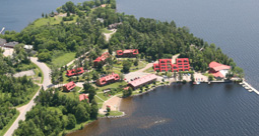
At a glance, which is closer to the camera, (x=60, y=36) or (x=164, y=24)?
(x=60, y=36)

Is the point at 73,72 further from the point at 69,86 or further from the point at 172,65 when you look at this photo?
the point at 172,65

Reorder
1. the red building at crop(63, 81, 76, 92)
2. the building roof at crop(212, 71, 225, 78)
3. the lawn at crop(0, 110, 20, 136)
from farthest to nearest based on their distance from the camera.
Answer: the building roof at crop(212, 71, 225, 78) < the red building at crop(63, 81, 76, 92) < the lawn at crop(0, 110, 20, 136)

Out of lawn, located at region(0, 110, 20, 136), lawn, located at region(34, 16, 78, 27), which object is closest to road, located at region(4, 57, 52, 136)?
lawn, located at region(0, 110, 20, 136)

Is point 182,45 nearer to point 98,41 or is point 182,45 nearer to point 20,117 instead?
point 98,41

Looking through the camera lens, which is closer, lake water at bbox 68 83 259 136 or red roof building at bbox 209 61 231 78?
lake water at bbox 68 83 259 136

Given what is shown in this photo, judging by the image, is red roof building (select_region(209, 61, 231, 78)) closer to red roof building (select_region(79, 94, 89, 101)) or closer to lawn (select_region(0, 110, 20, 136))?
red roof building (select_region(79, 94, 89, 101))

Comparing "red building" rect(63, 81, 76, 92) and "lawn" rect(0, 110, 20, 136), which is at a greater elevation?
"red building" rect(63, 81, 76, 92)

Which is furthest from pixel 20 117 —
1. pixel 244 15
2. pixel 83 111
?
pixel 244 15
